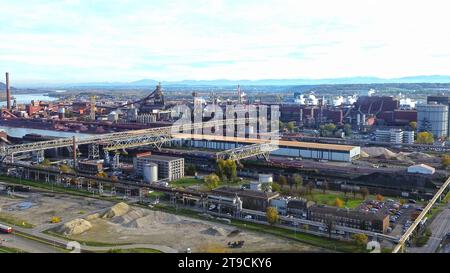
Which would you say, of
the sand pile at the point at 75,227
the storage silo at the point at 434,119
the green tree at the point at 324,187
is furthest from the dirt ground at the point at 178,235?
the storage silo at the point at 434,119

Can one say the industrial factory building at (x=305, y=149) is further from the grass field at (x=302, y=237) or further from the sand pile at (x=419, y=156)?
the grass field at (x=302, y=237)

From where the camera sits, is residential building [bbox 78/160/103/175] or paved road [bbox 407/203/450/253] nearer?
paved road [bbox 407/203/450/253]

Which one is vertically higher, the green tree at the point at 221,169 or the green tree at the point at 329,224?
the green tree at the point at 221,169

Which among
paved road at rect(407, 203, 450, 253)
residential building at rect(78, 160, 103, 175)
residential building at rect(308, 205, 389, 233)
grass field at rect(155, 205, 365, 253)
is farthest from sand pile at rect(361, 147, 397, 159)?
residential building at rect(78, 160, 103, 175)

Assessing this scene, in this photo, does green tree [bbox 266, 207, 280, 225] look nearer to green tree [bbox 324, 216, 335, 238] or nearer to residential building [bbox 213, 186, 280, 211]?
residential building [bbox 213, 186, 280, 211]

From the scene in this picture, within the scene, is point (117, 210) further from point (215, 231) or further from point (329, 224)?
point (329, 224)
